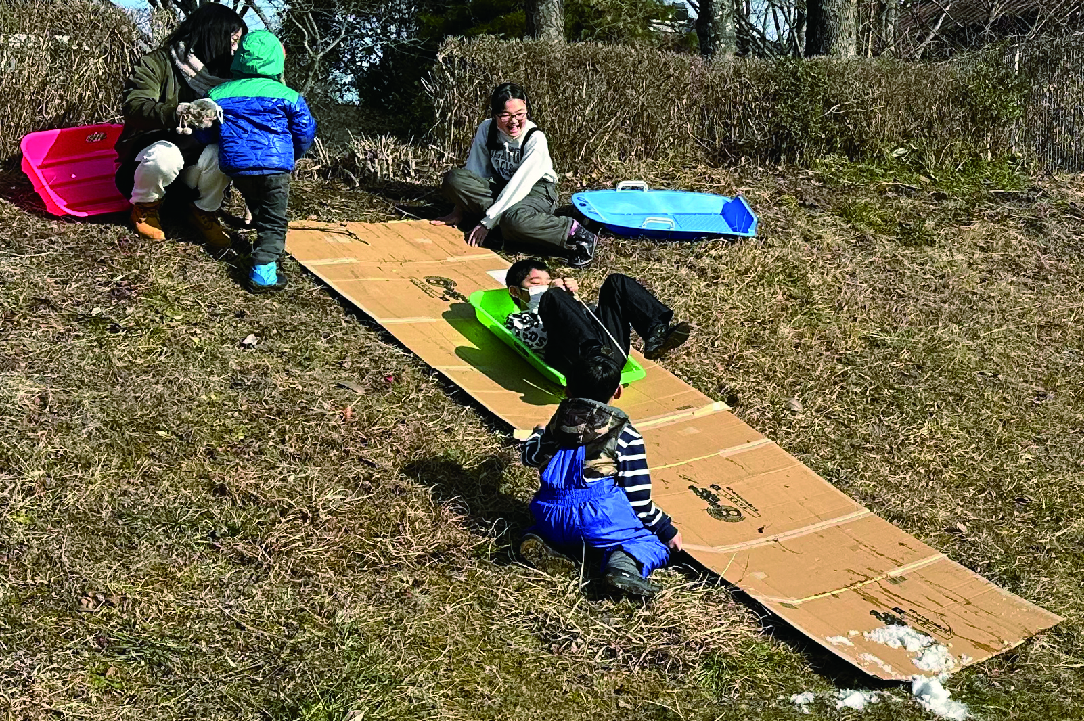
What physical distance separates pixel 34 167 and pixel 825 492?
476cm

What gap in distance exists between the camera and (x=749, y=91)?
956 cm

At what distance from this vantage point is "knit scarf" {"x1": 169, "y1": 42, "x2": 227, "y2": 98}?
6.77 m

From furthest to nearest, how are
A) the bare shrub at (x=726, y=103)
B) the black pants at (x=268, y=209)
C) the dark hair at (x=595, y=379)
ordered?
the bare shrub at (x=726, y=103), the black pants at (x=268, y=209), the dark hair at (x=595, y=379)

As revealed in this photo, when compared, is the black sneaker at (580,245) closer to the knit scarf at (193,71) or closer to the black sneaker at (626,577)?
the knit scarf at (193,71)

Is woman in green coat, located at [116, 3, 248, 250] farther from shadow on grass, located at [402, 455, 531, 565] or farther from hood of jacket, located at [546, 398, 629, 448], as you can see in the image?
hood of jacket, located at [546, 398, 629, 448]

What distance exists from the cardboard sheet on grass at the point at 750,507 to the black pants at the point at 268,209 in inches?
14.5

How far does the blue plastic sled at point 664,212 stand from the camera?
26.5 feet

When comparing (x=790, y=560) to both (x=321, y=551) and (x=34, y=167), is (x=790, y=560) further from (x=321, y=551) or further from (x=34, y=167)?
(x=34, y=167)

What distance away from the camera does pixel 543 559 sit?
463 centimetres

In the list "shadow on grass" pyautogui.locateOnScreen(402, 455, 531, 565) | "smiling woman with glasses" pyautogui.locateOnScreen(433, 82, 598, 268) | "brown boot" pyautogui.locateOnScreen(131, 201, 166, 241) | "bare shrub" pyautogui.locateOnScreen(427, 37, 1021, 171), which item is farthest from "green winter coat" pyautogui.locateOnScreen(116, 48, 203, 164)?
"shadow on grass" pyautogui.locateOnScreen(402, 455, 531, 565)

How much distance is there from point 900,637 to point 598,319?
226 centimetres

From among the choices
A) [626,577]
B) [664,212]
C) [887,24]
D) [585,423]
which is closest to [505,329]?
[585,423]

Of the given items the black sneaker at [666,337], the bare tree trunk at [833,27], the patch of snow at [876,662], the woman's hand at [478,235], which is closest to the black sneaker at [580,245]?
the woman's hand at [478,235]

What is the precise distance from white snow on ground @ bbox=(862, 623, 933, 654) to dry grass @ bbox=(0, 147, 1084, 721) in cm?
18
